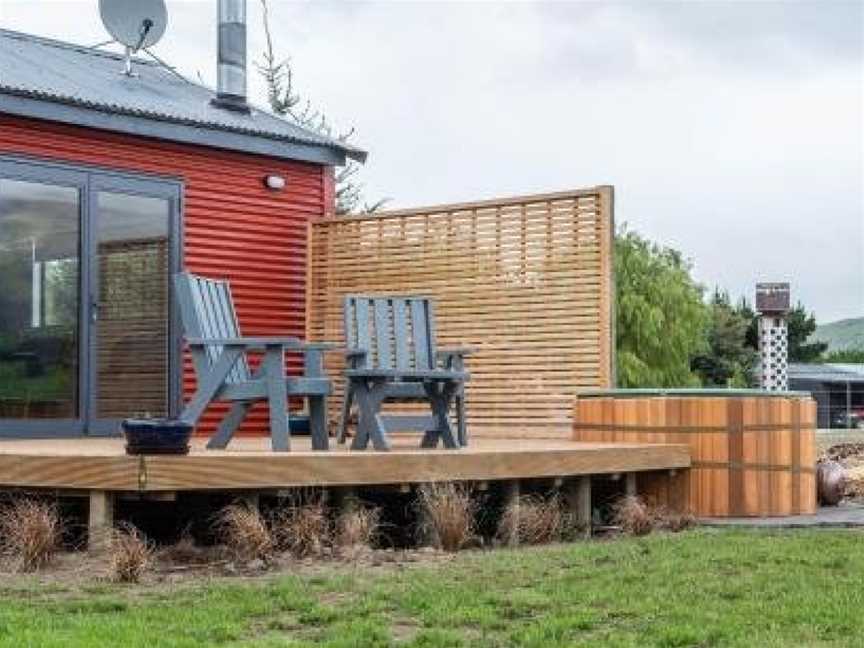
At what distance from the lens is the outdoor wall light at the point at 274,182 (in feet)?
35.2

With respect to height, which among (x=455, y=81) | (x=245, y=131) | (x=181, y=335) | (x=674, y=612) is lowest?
(x=674, y=612)

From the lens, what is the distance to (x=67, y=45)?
11320mm

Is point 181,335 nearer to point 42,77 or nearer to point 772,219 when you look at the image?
point 42,77

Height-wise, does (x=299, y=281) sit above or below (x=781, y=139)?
below

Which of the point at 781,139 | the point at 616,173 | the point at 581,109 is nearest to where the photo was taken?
the point at 781,139

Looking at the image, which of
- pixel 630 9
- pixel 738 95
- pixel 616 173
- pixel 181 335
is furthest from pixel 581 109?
pixel 181 335

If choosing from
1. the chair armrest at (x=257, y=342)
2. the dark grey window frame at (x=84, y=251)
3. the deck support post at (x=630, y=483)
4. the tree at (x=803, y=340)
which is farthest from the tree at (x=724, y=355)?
the chair armrest at (x=257, y=342)

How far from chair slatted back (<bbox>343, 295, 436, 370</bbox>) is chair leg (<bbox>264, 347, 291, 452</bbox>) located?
1.61 feet

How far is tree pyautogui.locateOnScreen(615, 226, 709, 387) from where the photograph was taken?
35281 millimetres

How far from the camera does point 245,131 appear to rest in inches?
406

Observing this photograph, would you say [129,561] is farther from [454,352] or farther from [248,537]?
[454,352]

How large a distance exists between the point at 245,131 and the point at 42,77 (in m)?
1.53

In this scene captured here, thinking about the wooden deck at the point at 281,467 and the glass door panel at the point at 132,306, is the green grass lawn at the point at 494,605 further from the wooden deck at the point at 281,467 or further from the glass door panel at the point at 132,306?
the glass door panel at the point at 132,306

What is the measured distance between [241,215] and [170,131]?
40.1 inches
